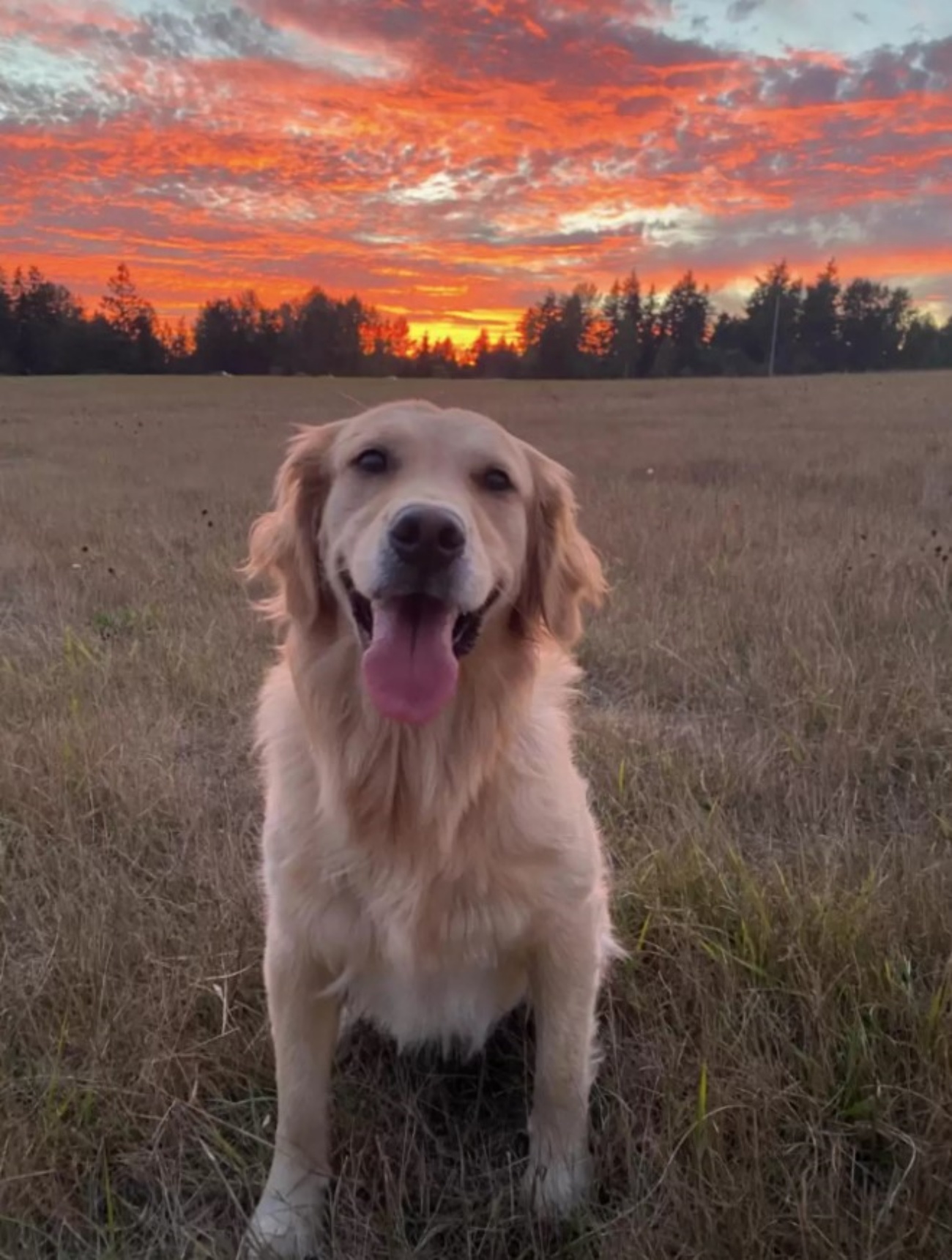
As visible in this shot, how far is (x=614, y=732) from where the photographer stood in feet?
11.9

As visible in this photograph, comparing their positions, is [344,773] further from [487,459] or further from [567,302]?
[567,302]

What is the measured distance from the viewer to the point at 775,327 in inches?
2451

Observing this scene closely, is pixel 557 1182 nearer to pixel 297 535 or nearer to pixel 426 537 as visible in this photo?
pixel 426 537

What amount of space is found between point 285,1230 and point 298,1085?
0.26 m

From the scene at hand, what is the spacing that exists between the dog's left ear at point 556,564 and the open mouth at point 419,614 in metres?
0.21

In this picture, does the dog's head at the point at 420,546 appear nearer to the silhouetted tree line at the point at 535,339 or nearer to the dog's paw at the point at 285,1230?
the dog's paw at the point at 285,1230

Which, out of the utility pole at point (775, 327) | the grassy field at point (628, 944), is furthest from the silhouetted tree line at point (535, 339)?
the grassy field at point (628, 944)

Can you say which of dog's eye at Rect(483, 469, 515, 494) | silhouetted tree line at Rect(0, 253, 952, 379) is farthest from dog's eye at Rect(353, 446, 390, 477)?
silhouetted tree line at Rect(0, 253, 952, 379)

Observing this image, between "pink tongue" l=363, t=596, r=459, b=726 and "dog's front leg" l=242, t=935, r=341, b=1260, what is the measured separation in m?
0.56

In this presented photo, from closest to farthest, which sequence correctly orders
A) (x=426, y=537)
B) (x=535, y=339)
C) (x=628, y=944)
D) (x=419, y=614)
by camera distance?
(x=426, y=537), (x=419, y=614), (x=628, y=944), (x=535, y=339)

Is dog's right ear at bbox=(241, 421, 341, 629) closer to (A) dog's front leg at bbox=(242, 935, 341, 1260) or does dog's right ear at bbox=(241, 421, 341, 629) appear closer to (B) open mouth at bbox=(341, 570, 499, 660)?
(B) open mouth at bbox=(341, 570, 499, 660)

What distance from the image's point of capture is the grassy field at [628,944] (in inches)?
72.1

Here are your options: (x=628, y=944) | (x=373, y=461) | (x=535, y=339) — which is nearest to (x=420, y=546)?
(x=373, y=461)

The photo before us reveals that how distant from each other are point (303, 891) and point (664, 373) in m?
61.6
